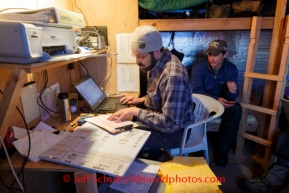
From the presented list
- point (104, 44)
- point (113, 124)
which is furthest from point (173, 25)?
point (113, 124)

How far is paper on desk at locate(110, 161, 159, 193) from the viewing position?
988 mm

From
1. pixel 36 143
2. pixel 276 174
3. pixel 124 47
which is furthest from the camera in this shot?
pixel 124 47

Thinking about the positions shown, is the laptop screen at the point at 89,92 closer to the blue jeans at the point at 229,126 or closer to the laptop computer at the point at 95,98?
the laptop computer at the point at 95,98

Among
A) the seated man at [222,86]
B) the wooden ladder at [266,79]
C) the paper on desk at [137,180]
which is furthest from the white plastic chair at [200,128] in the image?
the wooden ladder at [266,79]

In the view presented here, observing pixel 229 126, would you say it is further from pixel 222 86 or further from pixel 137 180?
pixel 137 180

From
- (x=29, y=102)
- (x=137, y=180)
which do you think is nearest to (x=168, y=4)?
(x=29, y=102)

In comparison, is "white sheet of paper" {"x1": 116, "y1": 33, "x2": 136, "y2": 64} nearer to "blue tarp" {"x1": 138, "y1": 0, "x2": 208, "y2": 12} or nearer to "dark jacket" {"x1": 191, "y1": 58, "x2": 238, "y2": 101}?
"blue tarp" {"x1": 138, "y1": 0, "x2": 208, "y2": 12}

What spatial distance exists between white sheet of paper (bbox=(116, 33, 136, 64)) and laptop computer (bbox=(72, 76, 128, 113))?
17.6 inches

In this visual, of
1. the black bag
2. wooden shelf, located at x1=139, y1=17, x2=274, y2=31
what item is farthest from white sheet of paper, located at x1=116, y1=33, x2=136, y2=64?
the black bag

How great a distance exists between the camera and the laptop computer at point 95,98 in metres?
1.55

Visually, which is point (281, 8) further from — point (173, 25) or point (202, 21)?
point (173, 25)

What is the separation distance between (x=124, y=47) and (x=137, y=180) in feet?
4.55

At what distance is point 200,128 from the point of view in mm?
1659

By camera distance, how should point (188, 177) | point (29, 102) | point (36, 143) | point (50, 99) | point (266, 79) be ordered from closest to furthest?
point (36, 143)
point (188, 177)
point (29, 102)
point (50, 99)
point (266, 79)
